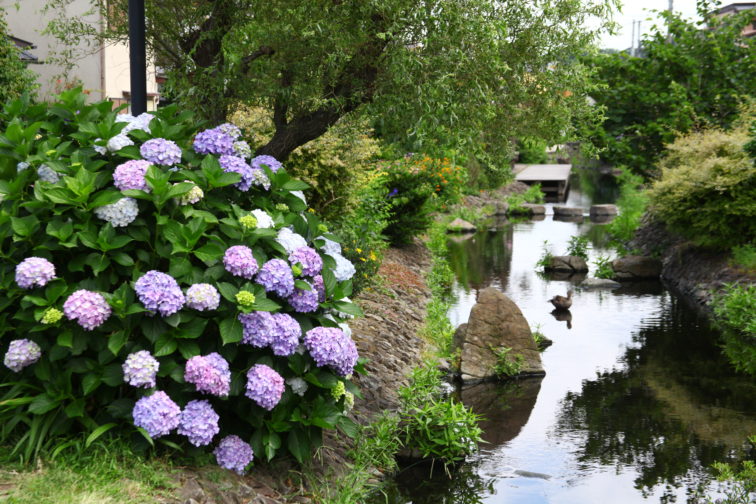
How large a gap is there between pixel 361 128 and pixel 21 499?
531 cm

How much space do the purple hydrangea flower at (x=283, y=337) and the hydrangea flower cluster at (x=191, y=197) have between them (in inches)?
36.7

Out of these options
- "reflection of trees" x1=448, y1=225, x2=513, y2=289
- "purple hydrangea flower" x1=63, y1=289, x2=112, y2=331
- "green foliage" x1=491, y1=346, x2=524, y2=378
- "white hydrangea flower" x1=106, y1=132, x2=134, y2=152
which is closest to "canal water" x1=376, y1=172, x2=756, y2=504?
"green foliage" x1=491, y1=346, x2=524, y2=378

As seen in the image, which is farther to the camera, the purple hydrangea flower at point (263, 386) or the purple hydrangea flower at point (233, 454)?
the purple hydrangea flower at point (233, 454)

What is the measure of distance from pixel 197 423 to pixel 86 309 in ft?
3.07

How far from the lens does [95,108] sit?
5.80 m

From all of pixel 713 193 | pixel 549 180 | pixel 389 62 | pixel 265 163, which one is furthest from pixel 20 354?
pixel 549 180

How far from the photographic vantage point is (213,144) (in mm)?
5555

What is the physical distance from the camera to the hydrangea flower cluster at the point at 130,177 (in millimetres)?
4977

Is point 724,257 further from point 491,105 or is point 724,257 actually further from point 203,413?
point 203,413

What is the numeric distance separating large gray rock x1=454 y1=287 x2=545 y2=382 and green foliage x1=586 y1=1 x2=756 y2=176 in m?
12.1

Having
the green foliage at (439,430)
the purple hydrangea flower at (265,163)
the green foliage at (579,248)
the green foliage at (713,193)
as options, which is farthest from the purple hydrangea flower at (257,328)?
the green foliage at (579,248)

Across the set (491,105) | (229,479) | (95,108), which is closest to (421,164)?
(491,105)

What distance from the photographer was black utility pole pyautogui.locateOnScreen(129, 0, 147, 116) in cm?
645

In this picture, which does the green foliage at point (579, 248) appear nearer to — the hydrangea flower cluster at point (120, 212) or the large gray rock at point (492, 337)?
the large gray rock at point (492, 337)
